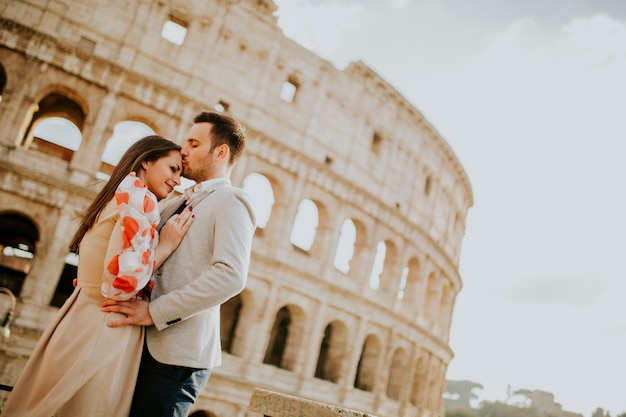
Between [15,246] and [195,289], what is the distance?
19696 mm

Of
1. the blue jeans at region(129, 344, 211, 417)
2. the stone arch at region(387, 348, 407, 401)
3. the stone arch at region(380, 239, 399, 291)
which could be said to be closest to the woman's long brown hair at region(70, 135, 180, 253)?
the blue jeans at region(129, 344, 211, 417)

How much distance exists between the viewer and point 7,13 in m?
11.4

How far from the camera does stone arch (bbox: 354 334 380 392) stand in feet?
50.4

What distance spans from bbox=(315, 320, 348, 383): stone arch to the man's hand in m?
13.4

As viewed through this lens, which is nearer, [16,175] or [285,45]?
[16,175]

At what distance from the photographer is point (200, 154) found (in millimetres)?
2311

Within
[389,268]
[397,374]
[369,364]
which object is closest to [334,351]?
[369,364]

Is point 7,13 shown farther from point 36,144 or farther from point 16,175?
point 36,144

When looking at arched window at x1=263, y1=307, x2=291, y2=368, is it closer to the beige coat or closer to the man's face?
the man's face

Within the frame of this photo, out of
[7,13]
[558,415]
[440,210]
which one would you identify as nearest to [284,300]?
[440,210]

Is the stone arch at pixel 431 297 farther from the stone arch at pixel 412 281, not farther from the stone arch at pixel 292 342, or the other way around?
the stone arch at pixel 292 342

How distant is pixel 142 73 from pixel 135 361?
1241 cm

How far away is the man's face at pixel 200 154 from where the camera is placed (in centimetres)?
230

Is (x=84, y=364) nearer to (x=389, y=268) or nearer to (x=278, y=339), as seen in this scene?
(x=278, y=339)
